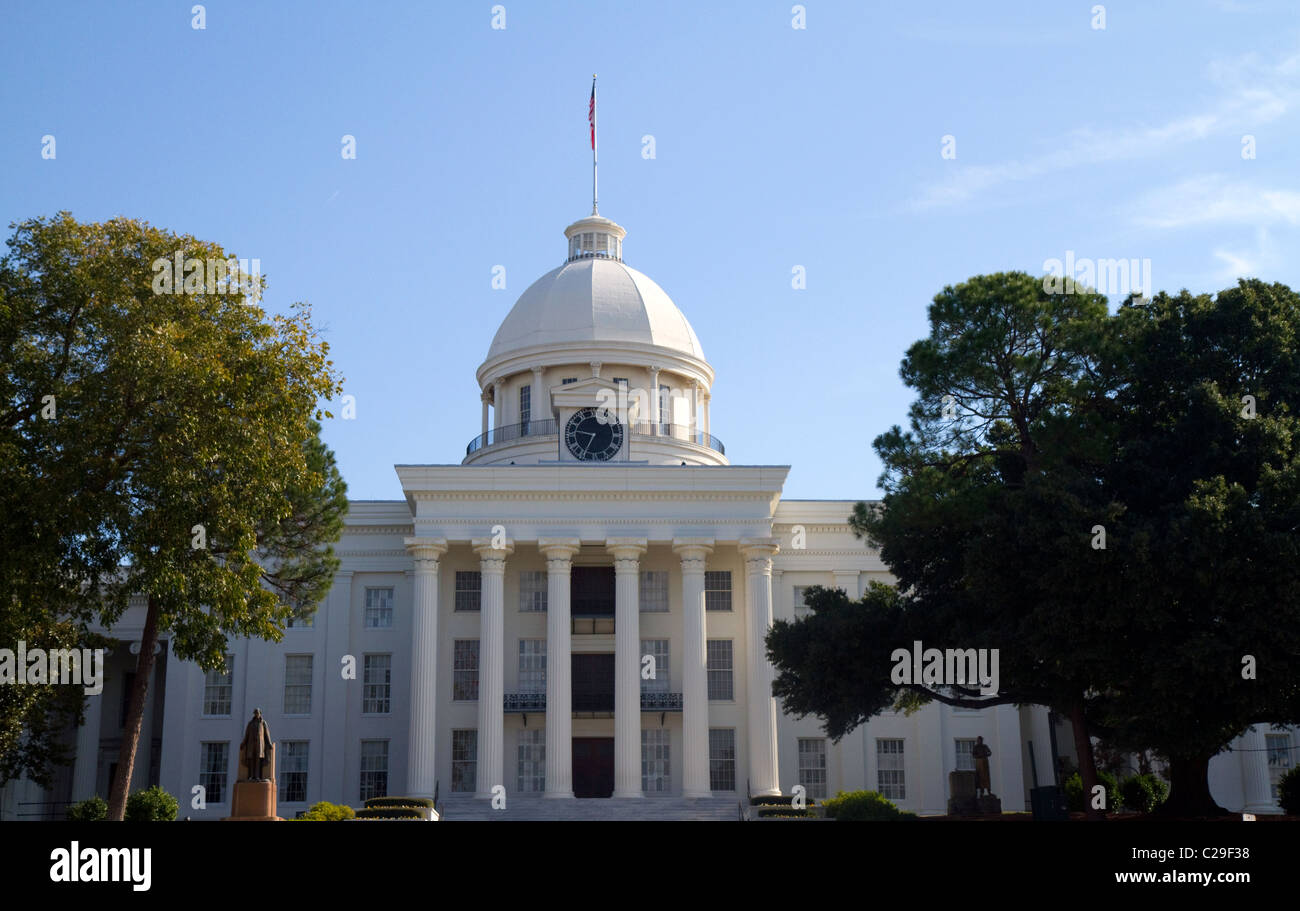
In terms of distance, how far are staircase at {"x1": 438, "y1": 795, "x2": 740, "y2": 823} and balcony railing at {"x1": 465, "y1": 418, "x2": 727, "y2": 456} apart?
14.8 meters

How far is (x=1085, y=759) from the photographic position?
27.7 metres

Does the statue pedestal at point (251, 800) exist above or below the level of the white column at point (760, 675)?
below

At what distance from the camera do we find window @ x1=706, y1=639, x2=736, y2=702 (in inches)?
1769

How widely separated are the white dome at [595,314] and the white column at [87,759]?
20.4m

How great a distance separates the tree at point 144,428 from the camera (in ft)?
73.8

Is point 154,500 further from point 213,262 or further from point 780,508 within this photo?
point 780,508

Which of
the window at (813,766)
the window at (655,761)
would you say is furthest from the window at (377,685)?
the window at (813,766)

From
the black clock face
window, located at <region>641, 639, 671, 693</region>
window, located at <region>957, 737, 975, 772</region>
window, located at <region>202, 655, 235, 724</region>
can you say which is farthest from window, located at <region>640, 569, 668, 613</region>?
window, located at <region>202, 655, 235, 724</region>

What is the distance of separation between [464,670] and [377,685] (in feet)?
11.3

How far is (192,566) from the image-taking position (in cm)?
2333

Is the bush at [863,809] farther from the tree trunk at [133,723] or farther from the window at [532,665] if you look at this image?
the tree trunk at [133,723]

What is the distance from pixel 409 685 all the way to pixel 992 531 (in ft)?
82.6
